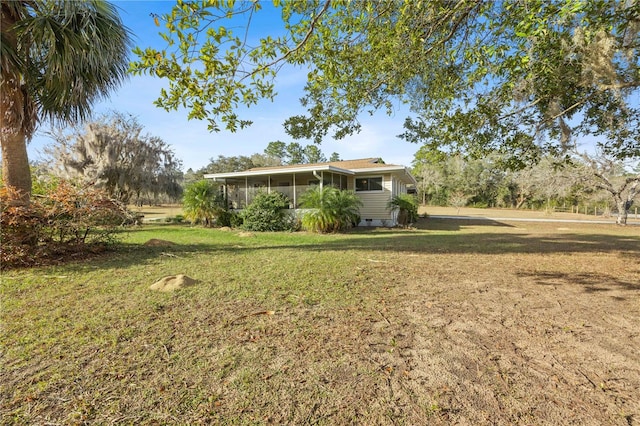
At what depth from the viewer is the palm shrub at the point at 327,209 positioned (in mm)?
12391

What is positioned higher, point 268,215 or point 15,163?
point 15,163

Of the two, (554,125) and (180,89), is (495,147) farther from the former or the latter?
(180,89)

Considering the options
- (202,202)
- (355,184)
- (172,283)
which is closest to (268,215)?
(202,202)

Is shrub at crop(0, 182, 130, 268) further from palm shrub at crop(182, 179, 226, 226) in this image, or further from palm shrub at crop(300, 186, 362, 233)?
palm shrub at crop(182, 179, 226, 226)

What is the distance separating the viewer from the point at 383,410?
6.41ft

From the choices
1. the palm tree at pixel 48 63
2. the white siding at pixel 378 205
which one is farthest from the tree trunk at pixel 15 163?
the white siding at pixel 378 205

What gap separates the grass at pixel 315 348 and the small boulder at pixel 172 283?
179 mm

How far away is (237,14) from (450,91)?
3.62 meters

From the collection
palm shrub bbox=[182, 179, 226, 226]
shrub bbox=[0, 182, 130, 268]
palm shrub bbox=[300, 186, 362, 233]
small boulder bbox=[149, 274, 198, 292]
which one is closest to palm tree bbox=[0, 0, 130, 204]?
shrub bbox=[0, 182, 130, 268]

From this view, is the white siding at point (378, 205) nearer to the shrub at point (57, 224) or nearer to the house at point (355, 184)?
the house at point (355, 184)

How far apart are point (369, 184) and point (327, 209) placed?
4.82m

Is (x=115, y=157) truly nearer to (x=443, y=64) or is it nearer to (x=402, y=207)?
(x=402, y=207)

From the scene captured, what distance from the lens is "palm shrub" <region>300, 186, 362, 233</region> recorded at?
12391mm

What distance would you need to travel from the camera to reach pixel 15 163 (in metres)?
6.03
